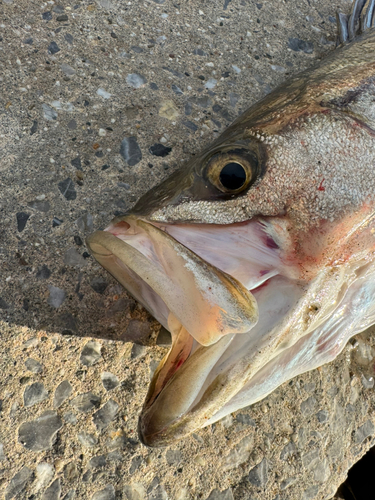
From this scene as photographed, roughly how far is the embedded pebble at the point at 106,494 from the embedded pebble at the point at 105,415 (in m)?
0.20

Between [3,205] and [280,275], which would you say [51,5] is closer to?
[3,205]

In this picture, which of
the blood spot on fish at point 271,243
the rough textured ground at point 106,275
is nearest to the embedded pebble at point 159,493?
the rough textured ground at point 106,275

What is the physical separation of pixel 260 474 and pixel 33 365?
0.99m

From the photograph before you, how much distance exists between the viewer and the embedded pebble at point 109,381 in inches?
67.8

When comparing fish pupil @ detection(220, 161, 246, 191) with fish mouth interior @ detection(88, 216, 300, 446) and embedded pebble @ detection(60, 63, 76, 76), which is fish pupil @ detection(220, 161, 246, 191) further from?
embedded pebble @ detection(60, 63, 76, 76)

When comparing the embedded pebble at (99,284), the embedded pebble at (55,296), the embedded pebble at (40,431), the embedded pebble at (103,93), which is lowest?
the embedded pebble at (40,431)

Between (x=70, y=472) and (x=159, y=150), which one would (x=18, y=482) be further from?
(x=159, y=150)

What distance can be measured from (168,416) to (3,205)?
1.05 meters

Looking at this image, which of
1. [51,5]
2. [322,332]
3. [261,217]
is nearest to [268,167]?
[261,217]

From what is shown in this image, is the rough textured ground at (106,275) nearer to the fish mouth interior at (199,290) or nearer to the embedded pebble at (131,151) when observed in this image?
the embedded pebble at (131,151)

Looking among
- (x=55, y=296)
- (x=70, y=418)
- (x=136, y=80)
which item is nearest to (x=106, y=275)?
(x=55, y=296)

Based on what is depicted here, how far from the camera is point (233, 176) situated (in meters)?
1.42

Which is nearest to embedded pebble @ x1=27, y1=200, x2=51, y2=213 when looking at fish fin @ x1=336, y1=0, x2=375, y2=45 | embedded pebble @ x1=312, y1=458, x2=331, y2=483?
embedded pebble @ x1=312, y1=458, x2=331, y2=483

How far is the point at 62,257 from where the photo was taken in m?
1.80
